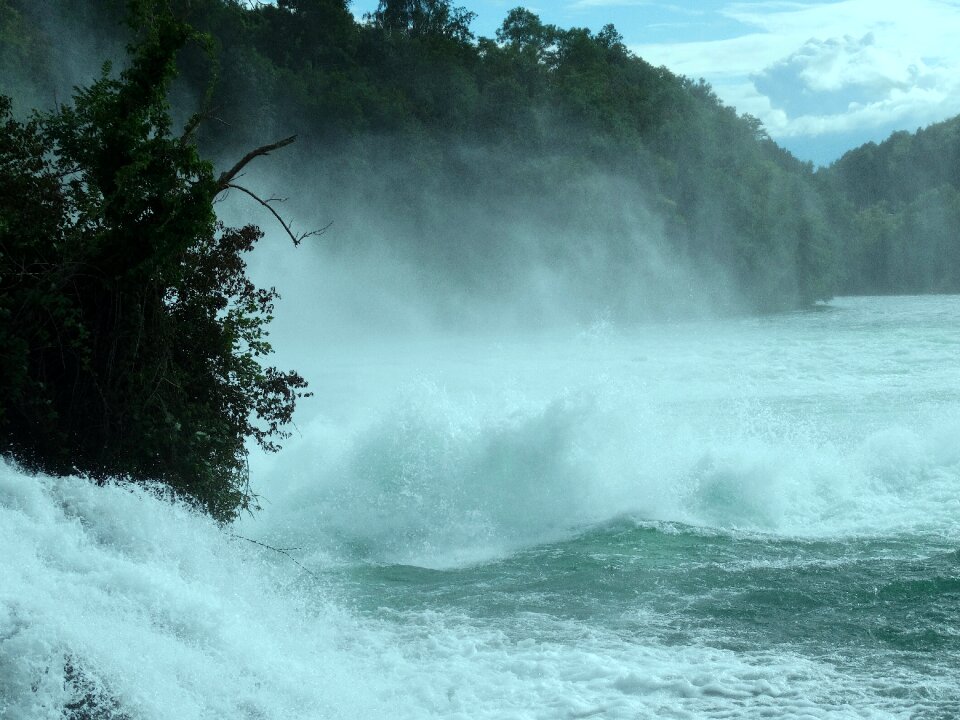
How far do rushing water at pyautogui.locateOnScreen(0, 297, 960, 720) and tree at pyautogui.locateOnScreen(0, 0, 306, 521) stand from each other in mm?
957

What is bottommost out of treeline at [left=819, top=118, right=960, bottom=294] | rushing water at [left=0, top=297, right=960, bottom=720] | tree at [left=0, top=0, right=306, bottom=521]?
rushing water at [left=0, top=297, right=960, bottom=720]

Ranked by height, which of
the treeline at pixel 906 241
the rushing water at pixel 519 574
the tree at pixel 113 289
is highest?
the treeline at pixel 906 241

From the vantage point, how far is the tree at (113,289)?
7.68 meters

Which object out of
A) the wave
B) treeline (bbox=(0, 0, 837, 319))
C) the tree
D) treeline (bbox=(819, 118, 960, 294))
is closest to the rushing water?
the wave

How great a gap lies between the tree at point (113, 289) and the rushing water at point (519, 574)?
96 centimetres

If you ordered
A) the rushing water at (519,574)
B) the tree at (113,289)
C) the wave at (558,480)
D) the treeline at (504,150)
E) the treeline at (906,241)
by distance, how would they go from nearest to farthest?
the rushing water at (519,574) < the tree at (113,289) < the wave at (558,480) < the treeline at (504,150) < the treeline at (906,241)

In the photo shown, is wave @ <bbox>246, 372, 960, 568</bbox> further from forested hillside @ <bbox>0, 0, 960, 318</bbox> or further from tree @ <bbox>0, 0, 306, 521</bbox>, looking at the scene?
forested hillside @ <bbox>0, 0, 960, 318</bbox>

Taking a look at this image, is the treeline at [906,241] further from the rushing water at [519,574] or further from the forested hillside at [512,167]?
the rushing water at [519,574]

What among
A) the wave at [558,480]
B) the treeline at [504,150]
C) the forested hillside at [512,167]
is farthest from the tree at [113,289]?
the treeline at [504,150]

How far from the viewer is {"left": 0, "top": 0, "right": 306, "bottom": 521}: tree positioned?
768cm

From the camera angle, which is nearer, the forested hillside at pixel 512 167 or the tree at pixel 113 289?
the tree at pixel 113 289

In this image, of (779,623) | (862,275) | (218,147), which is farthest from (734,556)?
(862,275)

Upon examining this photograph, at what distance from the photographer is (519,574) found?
9.64 m

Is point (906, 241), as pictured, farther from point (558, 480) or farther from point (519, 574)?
point (519, 574)
